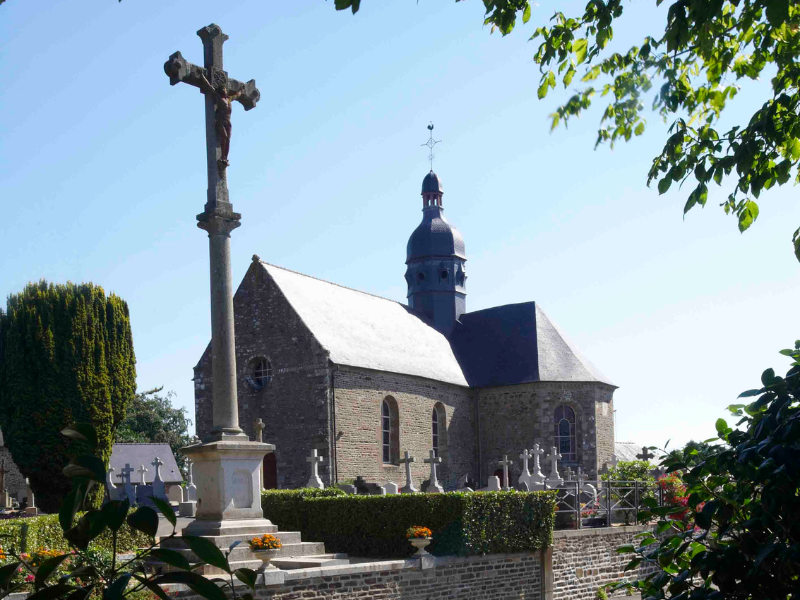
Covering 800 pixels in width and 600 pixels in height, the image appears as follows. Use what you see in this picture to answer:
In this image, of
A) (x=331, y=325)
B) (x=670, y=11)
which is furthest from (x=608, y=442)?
(x=670, y=11)

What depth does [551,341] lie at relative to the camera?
108 ft

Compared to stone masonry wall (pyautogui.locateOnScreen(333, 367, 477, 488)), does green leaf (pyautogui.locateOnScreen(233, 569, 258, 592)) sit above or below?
above

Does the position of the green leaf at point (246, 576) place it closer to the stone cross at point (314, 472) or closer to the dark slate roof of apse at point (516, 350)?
the stone cross at point (314, 472)

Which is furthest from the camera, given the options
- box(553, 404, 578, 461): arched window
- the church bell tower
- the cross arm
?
the church bell tower

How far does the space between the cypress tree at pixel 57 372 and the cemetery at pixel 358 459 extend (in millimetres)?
52

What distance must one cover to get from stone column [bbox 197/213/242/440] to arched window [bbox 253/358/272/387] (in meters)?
13.4

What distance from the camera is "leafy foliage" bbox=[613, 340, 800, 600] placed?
3072 mm

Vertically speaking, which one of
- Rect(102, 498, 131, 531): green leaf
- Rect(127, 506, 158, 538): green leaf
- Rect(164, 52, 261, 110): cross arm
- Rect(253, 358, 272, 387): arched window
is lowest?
Rect(127, 506, 158, 538): green leaf

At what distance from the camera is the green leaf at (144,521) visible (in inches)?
62.6

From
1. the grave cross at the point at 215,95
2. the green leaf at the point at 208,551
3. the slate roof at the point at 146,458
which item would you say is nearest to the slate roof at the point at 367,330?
the grave cross at the point at 215,95

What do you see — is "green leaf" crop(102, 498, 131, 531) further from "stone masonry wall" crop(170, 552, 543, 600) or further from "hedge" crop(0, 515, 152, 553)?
"hedge" crop(0, 515, 152, 553)

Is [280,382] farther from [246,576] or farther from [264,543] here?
[246,576]

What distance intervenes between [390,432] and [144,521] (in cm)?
2632

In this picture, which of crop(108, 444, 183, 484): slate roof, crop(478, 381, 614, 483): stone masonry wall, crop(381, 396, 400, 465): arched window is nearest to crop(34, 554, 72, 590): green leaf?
crop(381, 396, 400, 465): arched window
